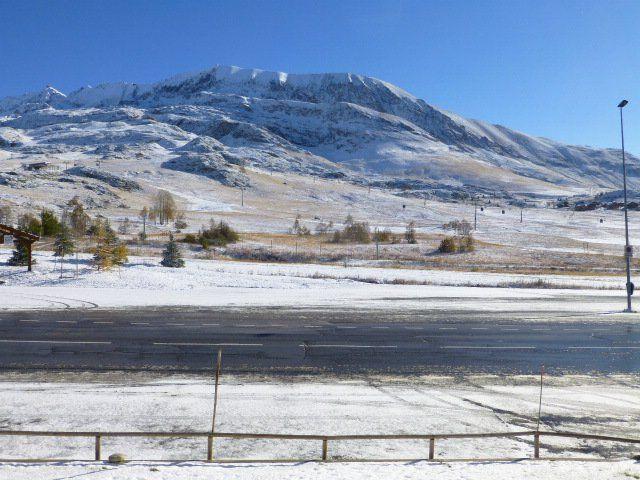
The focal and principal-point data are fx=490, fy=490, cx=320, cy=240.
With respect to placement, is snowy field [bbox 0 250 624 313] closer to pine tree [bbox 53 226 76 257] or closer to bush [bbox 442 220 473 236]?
pine tree [bbox 53 226 76 257]

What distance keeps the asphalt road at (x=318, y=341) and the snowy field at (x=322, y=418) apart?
44.8 inches

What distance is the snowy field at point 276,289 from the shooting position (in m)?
23.1

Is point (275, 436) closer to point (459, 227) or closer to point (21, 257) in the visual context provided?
point (21, 257)

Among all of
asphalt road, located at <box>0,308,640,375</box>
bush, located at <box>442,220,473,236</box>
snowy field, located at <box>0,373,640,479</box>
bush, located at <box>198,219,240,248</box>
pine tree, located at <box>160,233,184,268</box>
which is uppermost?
bush, located at <box>442,220,473,236</box>

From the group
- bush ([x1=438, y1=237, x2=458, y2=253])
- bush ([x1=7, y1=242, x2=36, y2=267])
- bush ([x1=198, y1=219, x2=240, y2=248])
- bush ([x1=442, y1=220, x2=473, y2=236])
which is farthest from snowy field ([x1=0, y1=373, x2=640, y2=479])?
bush ([x1=442, y1=220, x2=473, y2=236])

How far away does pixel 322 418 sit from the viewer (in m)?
9.19

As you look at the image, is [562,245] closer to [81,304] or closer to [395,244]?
[395,244]

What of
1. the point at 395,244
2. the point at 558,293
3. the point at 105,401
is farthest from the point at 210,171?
the point at 105,401

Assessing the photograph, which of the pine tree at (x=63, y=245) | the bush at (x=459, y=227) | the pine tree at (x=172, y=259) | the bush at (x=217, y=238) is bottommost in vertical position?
the pine tree at (x=172, y=259)

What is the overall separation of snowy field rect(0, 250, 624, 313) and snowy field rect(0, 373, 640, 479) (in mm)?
11743

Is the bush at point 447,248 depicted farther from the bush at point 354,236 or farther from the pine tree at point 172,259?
the pine tree at point 172,259

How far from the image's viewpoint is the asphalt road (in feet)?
41.6

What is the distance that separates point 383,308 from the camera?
874 inches

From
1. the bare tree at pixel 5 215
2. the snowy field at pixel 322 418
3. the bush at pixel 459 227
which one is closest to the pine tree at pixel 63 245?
the snowy field at pixel 322 418
